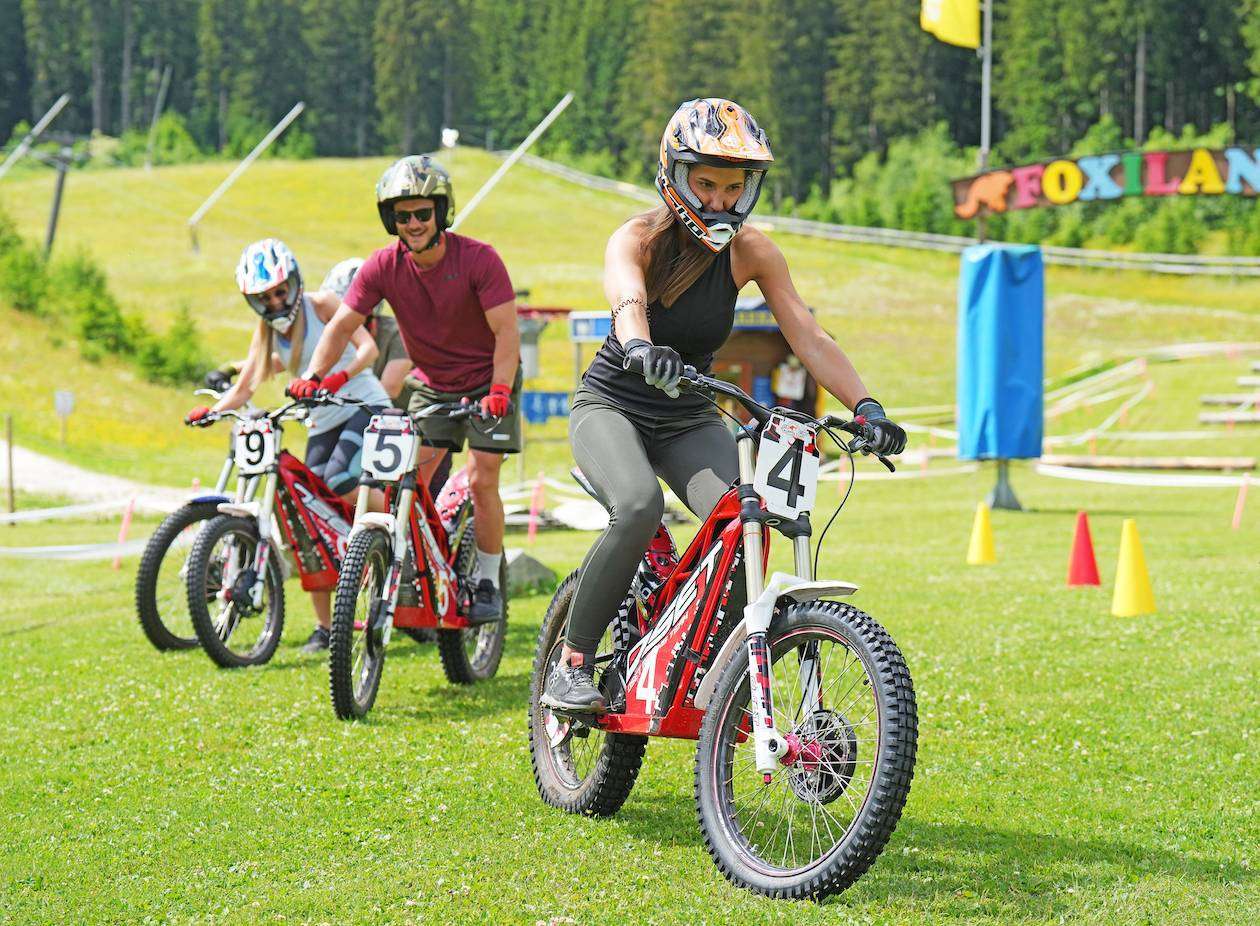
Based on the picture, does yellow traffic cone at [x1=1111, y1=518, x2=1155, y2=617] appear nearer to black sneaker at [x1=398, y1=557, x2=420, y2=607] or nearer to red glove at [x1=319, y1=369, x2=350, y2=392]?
black sneaker at [x1=398, y1=557, x2=420, y2=607]

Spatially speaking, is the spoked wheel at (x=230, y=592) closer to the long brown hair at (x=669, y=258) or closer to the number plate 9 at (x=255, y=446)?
the number plate 9 at (x=255, y=446)

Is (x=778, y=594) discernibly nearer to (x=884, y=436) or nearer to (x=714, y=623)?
(x=714, y=623)

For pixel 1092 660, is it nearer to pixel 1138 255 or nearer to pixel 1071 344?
pixel 1071 344

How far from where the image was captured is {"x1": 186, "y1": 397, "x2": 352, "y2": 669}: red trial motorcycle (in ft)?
27.3

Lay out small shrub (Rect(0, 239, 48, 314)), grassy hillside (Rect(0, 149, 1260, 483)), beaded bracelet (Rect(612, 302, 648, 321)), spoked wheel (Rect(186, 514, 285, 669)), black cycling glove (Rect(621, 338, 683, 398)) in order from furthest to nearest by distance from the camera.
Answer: small shrub (Rect(0, 239, 48, 314)) → grassy hillside (Rect(0, 149, 1260, 483)) → spoked wheel (Rect(186, 514, 285, 669)) → beaded bracelet (Rect(612, 302, 648, 321)) → black cycling glove (Rect(621, 338, 683, 398))

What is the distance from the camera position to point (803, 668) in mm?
4535

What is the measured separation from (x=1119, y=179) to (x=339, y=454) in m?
26.9

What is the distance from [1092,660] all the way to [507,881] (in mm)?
4899

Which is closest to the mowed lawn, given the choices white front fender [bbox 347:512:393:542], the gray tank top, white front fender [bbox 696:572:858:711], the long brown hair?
white front fender [bbox 696:572:858:711]

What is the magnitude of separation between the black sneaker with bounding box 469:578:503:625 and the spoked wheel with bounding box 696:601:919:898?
319cm

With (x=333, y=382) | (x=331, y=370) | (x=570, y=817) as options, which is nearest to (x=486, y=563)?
(x=333, y=382)

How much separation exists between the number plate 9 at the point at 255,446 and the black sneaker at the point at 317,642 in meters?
1.29

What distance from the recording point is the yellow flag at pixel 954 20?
96.8 feet

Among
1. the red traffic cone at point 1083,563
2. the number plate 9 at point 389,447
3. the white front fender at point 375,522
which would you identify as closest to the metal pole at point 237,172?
the red traffic cone at point 1083,563
